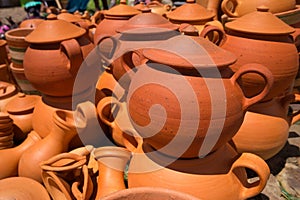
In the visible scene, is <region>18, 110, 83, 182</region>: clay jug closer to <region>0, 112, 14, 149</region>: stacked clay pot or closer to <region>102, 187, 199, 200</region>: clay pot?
<region>0, 112, 14, 149</region>: stacked clay pot

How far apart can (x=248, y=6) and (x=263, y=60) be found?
0.55 meters

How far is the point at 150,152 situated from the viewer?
3.60 ft

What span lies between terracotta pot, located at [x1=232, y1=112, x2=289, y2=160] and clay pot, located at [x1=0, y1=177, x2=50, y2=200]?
2.79 ft

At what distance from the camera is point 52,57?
53.7 inches

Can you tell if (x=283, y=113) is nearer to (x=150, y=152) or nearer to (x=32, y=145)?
(x=150, y=152)

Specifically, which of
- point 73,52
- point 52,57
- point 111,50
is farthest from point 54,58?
point 111,50

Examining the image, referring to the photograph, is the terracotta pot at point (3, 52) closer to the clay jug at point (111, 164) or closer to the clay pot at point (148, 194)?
the clay jug at point (111, 164)

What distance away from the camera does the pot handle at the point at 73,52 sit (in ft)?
4.22

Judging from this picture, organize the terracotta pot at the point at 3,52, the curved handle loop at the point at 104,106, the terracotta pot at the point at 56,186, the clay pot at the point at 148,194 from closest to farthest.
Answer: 1. the clay pot at the point at 148,194
2. the terracotta pot at the point at 56,186
3. the curved handle loop at the point at 104,106
4. the terracotta pot at the point at 3,52

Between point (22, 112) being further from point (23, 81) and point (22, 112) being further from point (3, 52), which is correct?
point (3, 52)

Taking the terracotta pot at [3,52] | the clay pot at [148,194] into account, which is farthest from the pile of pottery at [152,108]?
the terracotta pot at [3,52]

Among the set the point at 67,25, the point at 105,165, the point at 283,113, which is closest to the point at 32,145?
the point at 105,165

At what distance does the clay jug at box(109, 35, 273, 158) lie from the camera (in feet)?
2.96

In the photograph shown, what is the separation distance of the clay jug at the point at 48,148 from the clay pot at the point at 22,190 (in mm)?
94
